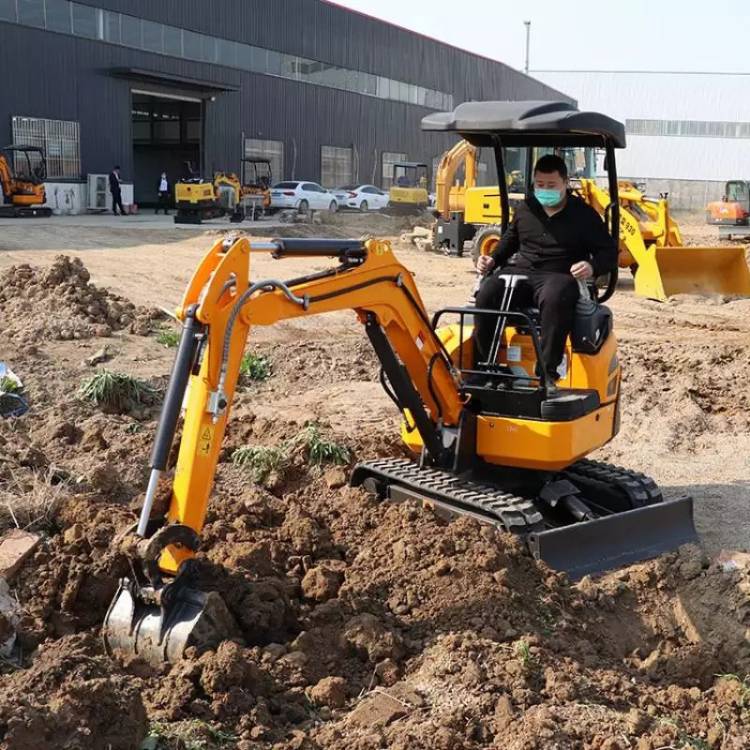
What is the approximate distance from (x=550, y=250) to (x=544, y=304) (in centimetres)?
51

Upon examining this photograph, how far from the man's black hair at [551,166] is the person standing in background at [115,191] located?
29684 millimetres

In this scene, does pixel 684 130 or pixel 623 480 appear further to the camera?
pixel 684 130

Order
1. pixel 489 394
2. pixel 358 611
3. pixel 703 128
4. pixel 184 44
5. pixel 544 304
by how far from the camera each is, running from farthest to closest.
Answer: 1. pixel 703 128
2. pixel 184 44
3. pixel 489 394
4. pixel 544 304
5. pixel 358 611

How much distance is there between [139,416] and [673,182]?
206 ft

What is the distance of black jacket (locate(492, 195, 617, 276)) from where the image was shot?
635 cm

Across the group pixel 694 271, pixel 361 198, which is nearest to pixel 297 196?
pixel 361 198

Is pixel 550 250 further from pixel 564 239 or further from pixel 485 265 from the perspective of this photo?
pixel 485 265

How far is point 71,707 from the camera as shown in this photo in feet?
12.3

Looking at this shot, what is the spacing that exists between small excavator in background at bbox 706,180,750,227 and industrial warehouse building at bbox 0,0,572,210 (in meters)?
17.9

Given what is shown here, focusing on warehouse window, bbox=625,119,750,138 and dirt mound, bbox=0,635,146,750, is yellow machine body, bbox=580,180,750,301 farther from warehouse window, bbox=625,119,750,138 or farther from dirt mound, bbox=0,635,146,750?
warehouse window, bbox=625,119,750,138

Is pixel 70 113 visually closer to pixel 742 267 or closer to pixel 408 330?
pixel 742 267

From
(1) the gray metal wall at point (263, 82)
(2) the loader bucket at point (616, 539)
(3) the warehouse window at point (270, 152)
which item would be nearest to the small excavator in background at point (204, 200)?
(1) the gray metal wall at point (263, 82)

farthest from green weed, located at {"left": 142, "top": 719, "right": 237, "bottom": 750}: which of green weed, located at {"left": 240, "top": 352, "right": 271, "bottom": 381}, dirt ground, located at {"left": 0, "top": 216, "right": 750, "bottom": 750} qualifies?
green weed, located at {"left": 240, "top": 352, "right": 271, "bottom": 381}

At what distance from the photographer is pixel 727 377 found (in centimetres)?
1098
